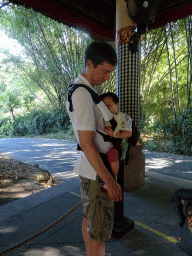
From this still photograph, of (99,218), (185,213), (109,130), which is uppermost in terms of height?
(109,130)

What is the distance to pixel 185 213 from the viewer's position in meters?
0.93

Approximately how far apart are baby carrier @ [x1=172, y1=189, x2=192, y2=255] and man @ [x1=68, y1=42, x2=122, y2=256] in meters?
0.33

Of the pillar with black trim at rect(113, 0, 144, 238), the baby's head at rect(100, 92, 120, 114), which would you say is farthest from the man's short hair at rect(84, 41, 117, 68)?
the pillar with black trim at rect(113, 0, 144, 238)

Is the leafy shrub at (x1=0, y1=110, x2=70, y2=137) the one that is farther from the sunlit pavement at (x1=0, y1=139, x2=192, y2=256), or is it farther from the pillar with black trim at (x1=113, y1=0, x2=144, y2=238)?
the sunlit pavement at (x1=0, y1=139, x2=192, y2=256)

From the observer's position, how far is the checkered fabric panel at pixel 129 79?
2994mm

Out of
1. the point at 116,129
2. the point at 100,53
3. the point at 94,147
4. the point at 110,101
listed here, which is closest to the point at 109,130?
the point at 116,129

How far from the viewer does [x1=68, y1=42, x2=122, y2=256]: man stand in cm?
98

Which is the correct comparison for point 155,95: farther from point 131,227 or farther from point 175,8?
point 131,227

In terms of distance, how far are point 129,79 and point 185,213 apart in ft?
8.17

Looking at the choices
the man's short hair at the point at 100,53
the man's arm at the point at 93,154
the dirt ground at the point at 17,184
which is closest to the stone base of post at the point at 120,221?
the man's arm at the point at 93,154

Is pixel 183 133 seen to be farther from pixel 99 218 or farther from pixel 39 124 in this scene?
pixel 39 124

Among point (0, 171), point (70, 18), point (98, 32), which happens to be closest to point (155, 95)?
point (98, 32)

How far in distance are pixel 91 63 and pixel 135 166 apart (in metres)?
2.33

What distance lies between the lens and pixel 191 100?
6.39 metres
